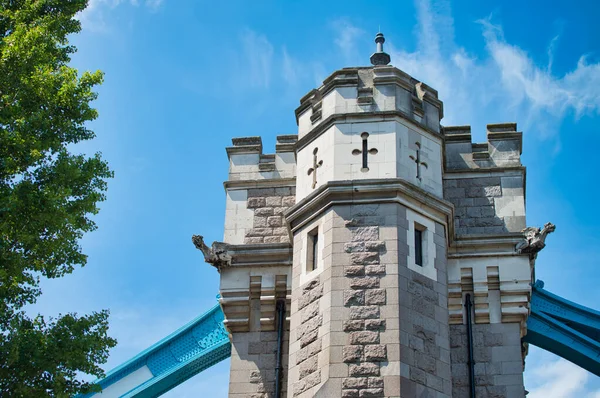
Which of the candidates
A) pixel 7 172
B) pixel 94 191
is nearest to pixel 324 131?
pixel 94 191

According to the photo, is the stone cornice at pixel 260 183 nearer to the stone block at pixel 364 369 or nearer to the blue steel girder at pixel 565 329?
the blue steel girder at pixel 565 329

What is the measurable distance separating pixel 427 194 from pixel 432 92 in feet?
8.35

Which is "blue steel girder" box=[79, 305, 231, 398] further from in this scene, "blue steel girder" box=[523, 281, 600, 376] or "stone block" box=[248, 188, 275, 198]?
"blue steel girder" box=[523, 281, 600, 376]

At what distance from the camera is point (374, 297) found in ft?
51.9

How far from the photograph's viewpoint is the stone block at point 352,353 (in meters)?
15.3

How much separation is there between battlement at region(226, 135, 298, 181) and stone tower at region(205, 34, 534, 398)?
3cm

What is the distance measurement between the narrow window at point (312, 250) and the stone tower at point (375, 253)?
2cm

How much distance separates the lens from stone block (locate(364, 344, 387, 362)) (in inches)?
599

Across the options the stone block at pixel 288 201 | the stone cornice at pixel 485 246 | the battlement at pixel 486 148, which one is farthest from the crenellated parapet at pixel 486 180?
the stone block at pixel 288 201

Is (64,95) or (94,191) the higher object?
(64,95)

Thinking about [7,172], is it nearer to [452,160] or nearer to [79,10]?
[79,10]

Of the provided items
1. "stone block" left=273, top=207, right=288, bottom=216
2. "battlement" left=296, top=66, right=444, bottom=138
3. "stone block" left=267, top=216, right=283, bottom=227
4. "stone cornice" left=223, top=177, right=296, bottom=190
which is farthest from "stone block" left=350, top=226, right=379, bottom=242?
"stone cornice" left=223, top=177, right=296, bottom=190

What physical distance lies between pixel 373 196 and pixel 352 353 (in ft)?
8.88

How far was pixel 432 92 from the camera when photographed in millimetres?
18938
